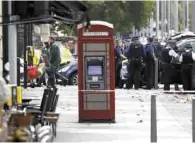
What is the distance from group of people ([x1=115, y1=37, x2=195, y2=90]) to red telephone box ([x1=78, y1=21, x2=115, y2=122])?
7.53 metres

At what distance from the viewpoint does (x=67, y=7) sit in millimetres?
7613

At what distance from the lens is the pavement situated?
446 inches

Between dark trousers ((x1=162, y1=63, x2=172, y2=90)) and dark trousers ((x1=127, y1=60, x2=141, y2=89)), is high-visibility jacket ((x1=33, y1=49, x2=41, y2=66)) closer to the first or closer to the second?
dark trousers ((x1=127, y1=60, x2=141, y2=89))

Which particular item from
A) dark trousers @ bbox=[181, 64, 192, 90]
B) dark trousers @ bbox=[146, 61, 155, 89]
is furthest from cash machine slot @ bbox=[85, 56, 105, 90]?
dark trousers @ bbox=[146, 61, 155, 89]

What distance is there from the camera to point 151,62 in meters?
22.2

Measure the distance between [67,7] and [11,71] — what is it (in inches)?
61.3

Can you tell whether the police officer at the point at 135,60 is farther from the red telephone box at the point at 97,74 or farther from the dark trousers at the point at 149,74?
the red telephone box at the point at 97,74

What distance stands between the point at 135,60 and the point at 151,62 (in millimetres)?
792

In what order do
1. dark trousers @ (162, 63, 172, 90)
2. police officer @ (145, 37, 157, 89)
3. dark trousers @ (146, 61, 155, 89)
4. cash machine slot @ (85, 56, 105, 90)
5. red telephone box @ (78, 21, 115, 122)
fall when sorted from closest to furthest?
→ red telephone box @ (78, 21, 115, 122), cash machine slot @ (85, 56, 105, 90), dark trousers @ (162, 63, 172, 90), police officer @ (145, 37, 157, 89), dark trousers @ (146, 61, 155, 89)

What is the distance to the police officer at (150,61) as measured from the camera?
21984 mm

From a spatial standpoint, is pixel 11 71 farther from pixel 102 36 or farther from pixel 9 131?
pixel 102 36

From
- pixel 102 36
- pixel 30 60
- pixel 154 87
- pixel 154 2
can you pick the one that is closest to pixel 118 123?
pixel 102 36

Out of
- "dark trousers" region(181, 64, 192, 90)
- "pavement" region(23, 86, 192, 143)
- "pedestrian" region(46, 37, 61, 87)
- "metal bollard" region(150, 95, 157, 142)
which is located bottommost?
"pavement" region(23, 86, 192, 143)

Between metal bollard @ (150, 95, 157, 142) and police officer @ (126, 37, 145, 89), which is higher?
police officer @ (126, 37, 145, 89)
